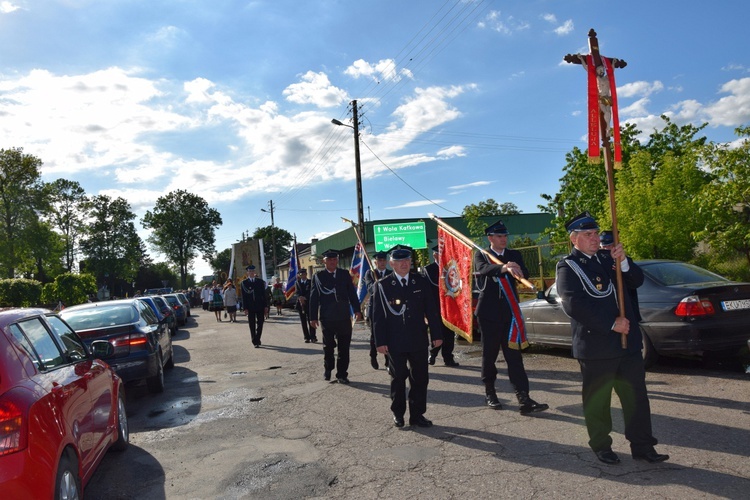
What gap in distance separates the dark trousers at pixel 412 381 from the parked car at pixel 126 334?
394 cm

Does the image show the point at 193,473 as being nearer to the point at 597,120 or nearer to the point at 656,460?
the point at 656,460

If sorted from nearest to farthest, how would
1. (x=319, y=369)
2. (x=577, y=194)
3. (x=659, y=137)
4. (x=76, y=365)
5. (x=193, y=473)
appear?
1. (x=76, y=365)
2. (x=193, y=473)
3. (x=319, y=369)
4. (x=659, y=137)
5. (x=577, y=194)

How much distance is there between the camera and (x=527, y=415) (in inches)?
238

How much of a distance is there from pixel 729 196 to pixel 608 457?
7841mm

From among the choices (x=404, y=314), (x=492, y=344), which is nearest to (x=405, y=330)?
(x=404, y=314)

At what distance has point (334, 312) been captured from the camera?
9016 millimetres

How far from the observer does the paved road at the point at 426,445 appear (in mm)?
4199

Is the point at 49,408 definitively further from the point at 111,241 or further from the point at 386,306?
the point at 111,241

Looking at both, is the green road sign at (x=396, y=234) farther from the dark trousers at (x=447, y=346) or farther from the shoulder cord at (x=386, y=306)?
the shoulder cord at (x=386, y=306)

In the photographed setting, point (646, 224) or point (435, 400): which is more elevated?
point (646, 224)

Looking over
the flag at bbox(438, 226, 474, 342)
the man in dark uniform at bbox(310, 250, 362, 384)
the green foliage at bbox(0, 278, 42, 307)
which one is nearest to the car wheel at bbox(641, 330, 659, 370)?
the flag at bbox(438, 226, 474, 342)

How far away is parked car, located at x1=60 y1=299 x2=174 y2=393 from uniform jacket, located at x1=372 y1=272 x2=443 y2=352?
3.81 metres

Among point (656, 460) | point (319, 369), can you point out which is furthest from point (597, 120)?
point (319, 369)

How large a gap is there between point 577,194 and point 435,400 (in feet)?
74.5
